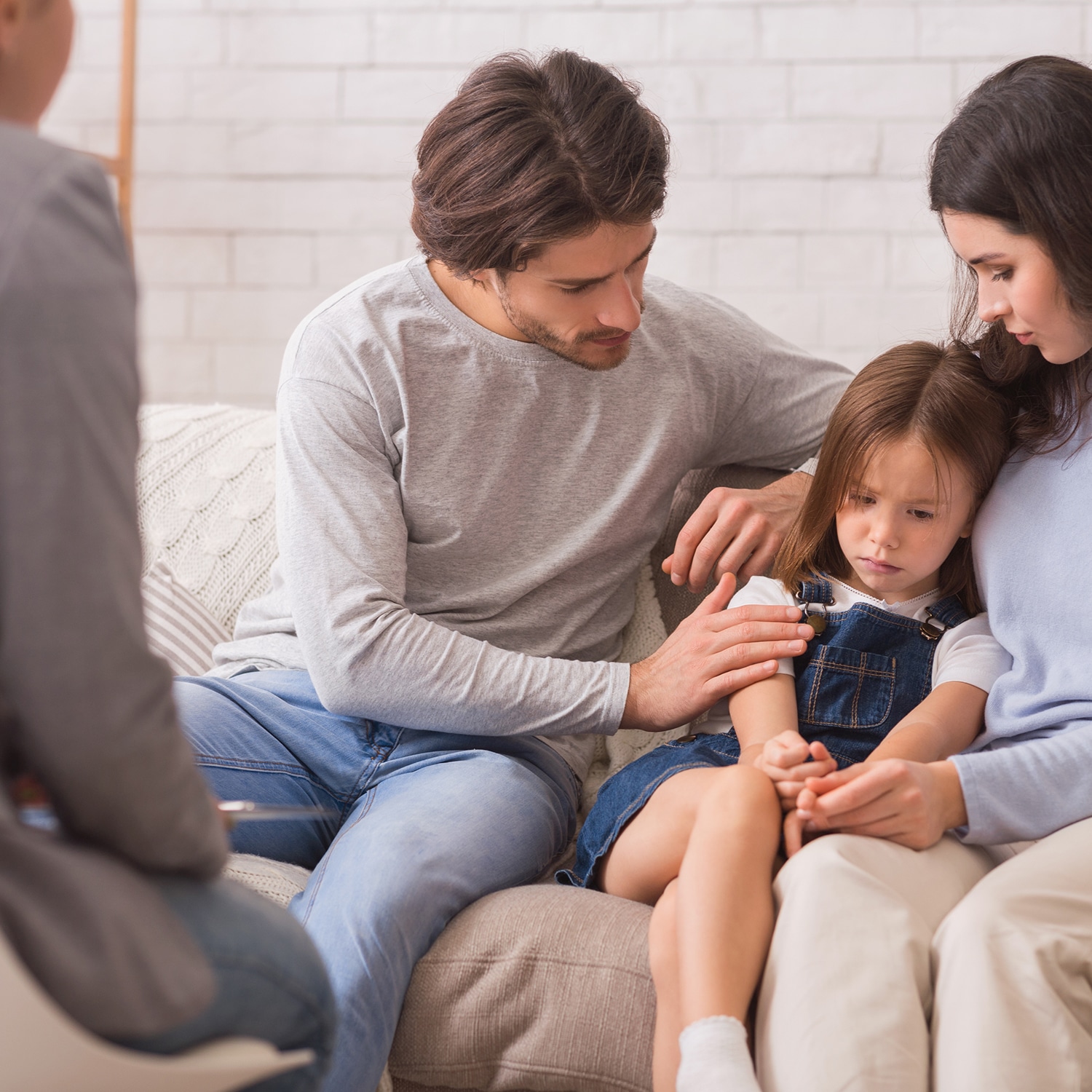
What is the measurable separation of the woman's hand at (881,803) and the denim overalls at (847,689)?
0.20 metres

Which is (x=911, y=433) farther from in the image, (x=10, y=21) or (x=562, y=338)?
(x=10, y=21)

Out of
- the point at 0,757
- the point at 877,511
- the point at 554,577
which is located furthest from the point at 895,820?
the point at 0,757

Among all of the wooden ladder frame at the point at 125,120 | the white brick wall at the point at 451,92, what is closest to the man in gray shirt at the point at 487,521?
the white brick wall at the point at 451,92

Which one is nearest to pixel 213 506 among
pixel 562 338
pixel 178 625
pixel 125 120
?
pixel 178 625

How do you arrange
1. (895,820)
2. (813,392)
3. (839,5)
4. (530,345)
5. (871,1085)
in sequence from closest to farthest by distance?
(871,1085) < (895,820) < (530,345) < (813,392) < (839,5)

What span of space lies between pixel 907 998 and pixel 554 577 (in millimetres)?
694

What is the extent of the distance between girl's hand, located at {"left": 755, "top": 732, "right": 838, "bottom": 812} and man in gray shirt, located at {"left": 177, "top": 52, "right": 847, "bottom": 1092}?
168mm

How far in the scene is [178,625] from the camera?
166 centimetres

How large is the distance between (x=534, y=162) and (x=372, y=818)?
29.5 inches

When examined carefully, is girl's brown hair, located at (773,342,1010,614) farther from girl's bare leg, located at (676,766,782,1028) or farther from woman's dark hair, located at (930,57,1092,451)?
girl's bare leg, located at (676,766,782,1028)

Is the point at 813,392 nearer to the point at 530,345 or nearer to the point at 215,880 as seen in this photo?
the point at 530,345

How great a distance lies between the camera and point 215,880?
71 centimetres

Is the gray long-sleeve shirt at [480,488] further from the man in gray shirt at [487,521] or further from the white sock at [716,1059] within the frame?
the white sock at [716,1059]

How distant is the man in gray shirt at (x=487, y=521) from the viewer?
51.5 inches
